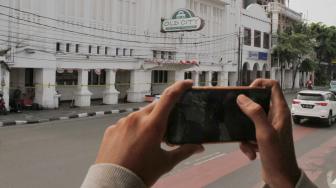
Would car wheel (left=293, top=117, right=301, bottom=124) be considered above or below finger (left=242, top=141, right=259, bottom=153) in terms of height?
below

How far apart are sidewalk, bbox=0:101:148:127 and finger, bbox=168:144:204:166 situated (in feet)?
51.8

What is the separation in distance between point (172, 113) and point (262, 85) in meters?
0.43

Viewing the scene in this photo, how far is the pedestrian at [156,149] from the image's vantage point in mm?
1396

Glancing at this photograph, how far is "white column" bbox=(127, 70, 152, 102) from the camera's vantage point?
28344 millimetres

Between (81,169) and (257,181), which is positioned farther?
(81,169)

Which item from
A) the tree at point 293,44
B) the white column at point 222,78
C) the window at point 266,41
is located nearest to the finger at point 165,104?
the white column at point 222,78

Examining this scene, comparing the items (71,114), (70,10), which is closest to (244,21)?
(70,10)

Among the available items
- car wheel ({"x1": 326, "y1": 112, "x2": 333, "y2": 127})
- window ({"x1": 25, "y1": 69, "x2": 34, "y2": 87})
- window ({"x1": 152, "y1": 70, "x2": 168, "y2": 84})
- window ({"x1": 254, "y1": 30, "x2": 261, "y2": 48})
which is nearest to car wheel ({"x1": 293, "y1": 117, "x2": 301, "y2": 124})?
car wheel ({"x1": 326, "y1": 112, "x2": 333, "y2": 127})

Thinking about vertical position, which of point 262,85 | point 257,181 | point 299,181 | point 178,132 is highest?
point 262,85

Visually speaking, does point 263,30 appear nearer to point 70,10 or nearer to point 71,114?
point 70,10

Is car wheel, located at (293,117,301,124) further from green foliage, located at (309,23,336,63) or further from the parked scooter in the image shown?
green foliage, located at (309,23,336,63)

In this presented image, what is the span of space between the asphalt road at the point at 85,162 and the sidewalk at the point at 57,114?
1833mm

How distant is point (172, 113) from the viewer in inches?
68.3

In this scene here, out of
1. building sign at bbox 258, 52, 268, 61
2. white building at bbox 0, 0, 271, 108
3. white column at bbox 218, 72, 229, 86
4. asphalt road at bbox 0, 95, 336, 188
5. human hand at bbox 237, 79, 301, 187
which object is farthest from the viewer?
building sign at bbox 258, 52, 268, 61
